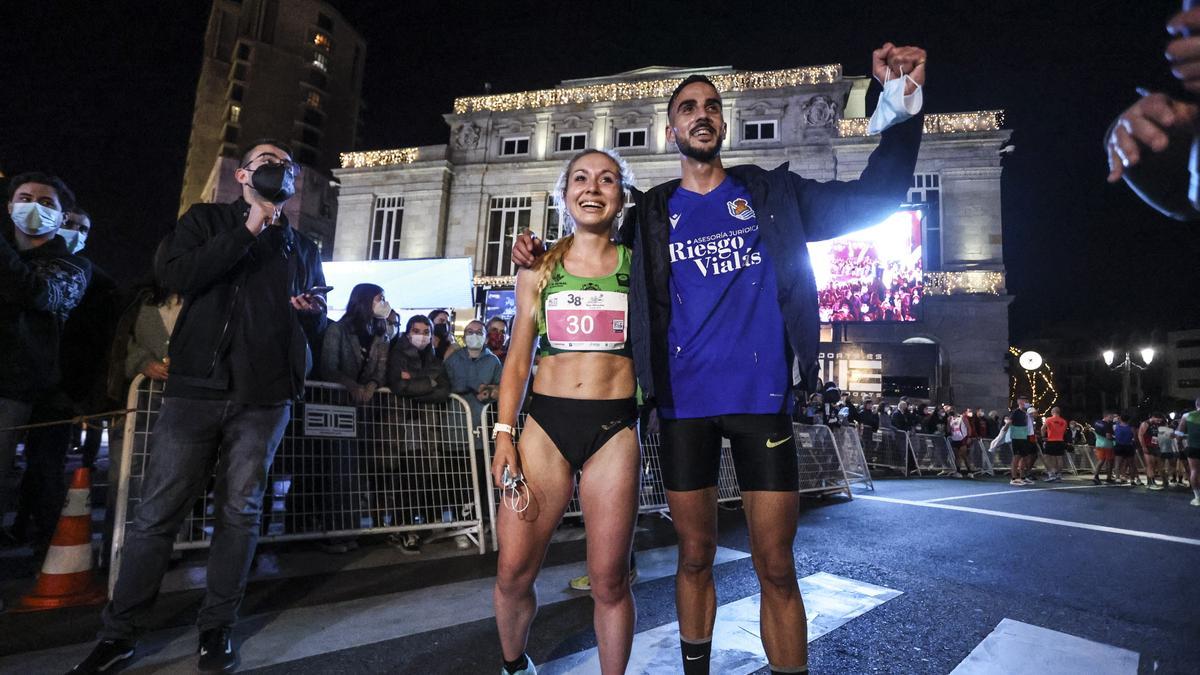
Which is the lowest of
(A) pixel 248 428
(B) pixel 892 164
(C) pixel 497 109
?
(A) pixel 248 428

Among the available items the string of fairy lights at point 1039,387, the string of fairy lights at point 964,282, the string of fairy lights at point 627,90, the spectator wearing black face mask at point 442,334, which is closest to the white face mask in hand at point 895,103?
the spectator wearing black face mask at point 442,334

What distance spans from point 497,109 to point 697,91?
32518mm

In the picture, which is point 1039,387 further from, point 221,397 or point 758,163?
point 221,397

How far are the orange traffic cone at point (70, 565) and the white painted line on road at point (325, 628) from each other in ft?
2.80

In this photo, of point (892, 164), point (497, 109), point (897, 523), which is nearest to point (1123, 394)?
point (497, 109)

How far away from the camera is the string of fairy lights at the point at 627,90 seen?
2773 centimetres

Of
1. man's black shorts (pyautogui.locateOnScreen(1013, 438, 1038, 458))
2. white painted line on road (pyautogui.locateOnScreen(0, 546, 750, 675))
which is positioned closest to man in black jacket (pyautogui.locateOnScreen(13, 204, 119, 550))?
white painted line on road (pyautogui.locateOnScreen(0, 546, 750, 675))

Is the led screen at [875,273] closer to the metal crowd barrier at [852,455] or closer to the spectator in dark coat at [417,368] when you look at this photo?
the metal crowd barrier at [852,455]

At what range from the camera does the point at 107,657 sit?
8.05ft

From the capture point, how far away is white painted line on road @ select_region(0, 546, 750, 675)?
8.42 feet

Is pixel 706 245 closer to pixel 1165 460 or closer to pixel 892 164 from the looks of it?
pixel 892 164

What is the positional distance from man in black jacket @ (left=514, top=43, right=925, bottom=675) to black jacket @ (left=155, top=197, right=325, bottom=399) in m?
1.93

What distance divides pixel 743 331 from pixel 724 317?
96 millimetres

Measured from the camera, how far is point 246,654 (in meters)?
2.67
